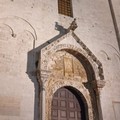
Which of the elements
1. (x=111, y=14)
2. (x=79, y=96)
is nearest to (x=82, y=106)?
(x=79, y=96)

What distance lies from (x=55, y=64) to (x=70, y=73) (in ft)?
2.27

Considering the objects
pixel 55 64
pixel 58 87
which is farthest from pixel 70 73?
pixel 58 87

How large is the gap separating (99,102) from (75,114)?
3.42 feet

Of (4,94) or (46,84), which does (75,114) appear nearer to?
(46,84)

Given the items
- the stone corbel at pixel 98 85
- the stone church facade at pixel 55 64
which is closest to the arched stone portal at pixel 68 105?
the stone church facade at pixel 55 64

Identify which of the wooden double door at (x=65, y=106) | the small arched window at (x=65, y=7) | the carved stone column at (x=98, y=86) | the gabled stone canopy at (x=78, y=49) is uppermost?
the small arched window at (x=65, y=7)

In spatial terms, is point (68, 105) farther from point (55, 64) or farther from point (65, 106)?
point (55, 64)

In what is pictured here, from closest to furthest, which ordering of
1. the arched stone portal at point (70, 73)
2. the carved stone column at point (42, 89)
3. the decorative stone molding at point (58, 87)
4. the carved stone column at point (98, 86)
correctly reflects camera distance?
the carved stone column at point (42, 89)
the decorative stone molding at point (58, 87)
the arched stone portal at point (70, 73)
the carved stone column at point (98, 86)

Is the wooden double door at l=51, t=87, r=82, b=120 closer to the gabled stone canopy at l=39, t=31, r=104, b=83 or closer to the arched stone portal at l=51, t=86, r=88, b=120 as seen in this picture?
the arched stone portal at l=51, t=86, r=88, b=120

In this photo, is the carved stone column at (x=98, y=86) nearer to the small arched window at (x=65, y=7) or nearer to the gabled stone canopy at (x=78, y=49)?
the gabled stone canopy at (x=78, y=49)

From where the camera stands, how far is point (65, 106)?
272 inches

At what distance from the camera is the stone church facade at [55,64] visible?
618 cm

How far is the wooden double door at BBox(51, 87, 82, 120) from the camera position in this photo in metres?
6.66

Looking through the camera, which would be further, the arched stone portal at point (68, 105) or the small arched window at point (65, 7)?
the small arched window at point (65, 7)
